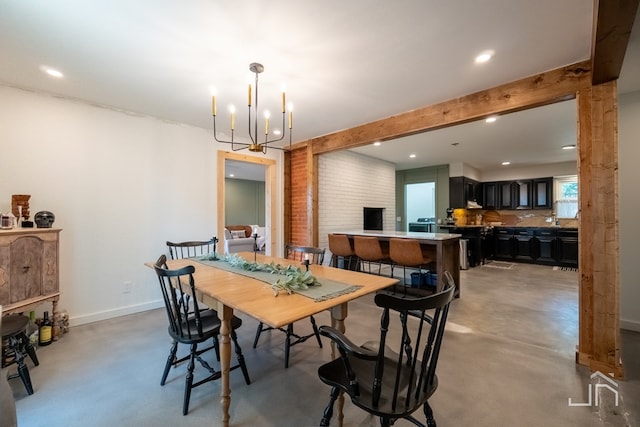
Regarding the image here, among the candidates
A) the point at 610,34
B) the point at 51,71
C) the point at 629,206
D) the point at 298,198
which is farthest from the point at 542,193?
the point at 51,71

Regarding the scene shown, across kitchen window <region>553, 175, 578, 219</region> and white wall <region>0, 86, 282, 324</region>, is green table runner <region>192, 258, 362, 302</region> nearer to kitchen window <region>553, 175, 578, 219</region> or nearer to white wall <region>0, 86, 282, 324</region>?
white wall <region>0, 86, 282, 324</region>

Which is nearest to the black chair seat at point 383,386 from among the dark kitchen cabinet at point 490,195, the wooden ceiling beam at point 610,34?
the wooden ceiling beam at point 610,34

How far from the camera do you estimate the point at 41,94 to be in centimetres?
285

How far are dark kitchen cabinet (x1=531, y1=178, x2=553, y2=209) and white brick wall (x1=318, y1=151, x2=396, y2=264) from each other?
3.64m

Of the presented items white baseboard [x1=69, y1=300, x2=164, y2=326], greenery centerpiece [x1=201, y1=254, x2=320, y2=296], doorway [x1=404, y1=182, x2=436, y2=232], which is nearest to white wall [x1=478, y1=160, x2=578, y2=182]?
doorway [x1=404, y1=182, x2=436, y2=232]

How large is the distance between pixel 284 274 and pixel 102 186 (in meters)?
2.68

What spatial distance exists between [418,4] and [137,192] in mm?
3567

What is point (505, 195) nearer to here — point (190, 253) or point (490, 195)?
point (490, 195)

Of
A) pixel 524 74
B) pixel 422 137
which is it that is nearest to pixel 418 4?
pixel 524 74

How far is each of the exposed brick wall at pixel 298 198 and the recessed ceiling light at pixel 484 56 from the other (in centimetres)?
302

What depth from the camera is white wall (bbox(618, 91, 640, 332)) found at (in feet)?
9.41

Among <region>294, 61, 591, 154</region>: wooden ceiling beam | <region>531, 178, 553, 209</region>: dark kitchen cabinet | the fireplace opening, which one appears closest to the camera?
<region>294, 61, 591, 154</region>: wooden ceiling beam
